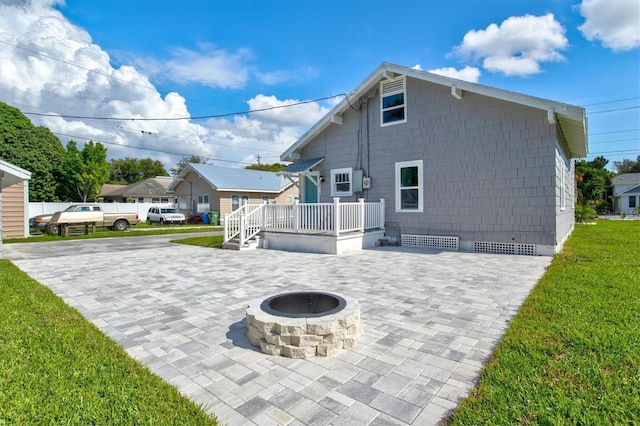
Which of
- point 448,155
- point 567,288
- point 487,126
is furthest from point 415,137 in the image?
point 567,288

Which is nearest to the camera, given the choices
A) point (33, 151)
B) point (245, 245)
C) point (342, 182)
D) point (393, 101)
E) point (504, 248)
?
point (504, 248)

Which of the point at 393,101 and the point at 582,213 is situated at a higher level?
the point at 393,101

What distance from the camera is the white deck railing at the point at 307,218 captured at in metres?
9.24

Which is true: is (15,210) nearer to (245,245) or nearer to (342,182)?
(245,245)

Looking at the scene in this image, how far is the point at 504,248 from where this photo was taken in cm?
864

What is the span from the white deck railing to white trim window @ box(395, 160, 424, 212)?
2.09ft

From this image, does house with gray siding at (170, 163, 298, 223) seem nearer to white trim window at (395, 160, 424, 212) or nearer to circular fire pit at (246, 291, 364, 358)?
white trim window at (395, 160, 424, 212)

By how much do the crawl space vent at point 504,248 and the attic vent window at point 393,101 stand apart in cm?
438

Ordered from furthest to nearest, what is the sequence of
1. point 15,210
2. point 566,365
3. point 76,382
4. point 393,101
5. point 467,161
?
point 15,210
point 393,101
point 467,161
point 566,365
point 76,382

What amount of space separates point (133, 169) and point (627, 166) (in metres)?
83.9

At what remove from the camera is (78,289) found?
5500mm

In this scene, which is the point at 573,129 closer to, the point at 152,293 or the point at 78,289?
the point at 152,293

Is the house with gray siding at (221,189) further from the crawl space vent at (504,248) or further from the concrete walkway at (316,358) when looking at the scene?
the concrete walkway at (316,358)

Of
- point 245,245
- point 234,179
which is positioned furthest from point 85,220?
point 245,245
